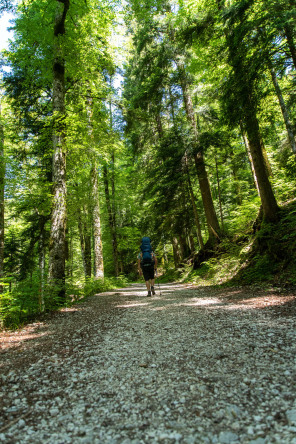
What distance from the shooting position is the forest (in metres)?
6.43

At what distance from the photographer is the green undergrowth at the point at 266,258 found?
6.18 m

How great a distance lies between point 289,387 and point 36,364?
103 inches

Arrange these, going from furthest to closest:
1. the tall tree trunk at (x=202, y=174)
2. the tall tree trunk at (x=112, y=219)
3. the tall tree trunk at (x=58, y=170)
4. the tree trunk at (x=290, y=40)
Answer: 1. the tall tree trunk at (x=112, y=219)
2. the tall tree trunk at (x=202, y=174)
3. the tall tree trunk at (x=58, y=170)
4. the tree trunk at (x=290, y=40)

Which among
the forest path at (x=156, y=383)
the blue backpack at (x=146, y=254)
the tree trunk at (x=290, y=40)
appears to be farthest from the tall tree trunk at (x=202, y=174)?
the forest path at (x=156, y=383)

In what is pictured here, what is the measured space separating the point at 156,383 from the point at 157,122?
17152mm

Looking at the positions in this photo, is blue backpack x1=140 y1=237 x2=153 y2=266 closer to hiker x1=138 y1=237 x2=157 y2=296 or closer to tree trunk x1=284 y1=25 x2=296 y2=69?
hiker x1=138 y1=237 x2=157 y2=296

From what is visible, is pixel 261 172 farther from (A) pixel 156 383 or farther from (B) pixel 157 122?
(B) pixel 157 122

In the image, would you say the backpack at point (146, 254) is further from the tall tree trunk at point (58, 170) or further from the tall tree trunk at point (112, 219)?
the tall tree trunk at point (112, 219)

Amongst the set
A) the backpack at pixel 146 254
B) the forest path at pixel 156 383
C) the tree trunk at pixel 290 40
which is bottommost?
the forest path at pixel 156 383

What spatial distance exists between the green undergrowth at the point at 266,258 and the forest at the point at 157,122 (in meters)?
0.04

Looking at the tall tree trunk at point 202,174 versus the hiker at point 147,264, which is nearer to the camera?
the hiker at point 147,264

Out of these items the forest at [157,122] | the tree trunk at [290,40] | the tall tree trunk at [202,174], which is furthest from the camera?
the tall tree trunk at [202,174]

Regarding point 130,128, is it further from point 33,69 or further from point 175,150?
point 33,69

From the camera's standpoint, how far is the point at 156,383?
7.11 ft
